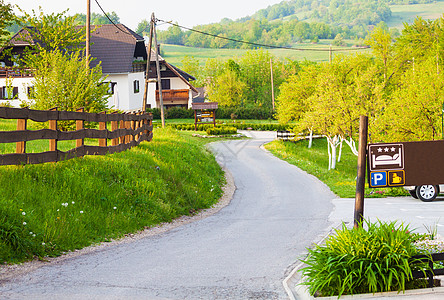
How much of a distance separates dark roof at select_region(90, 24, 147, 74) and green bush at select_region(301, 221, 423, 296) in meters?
49.5

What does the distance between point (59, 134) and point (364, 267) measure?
838 cm

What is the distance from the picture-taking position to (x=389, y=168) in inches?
294

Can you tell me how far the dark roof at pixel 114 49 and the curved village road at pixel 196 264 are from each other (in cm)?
4136

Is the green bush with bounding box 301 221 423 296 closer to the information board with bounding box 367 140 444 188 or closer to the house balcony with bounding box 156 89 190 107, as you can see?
the information board with bounding box 367 140 444 188

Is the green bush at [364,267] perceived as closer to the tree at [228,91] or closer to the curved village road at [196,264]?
the curved village road at [196,264]

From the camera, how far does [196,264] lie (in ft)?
29.5

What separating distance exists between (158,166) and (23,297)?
10491 mm

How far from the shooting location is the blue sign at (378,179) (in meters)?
7.48

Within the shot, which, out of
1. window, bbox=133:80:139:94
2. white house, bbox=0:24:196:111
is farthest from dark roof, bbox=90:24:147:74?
window, bbox=133:80:139:94

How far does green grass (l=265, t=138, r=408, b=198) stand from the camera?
23875mm

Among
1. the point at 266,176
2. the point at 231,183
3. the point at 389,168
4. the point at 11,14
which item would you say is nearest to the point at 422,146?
the point at 389,168

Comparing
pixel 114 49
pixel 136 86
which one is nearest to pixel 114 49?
pixel 114 49

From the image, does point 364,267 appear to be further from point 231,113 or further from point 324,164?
point 231,113

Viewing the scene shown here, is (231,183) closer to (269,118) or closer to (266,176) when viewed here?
(266,176)
